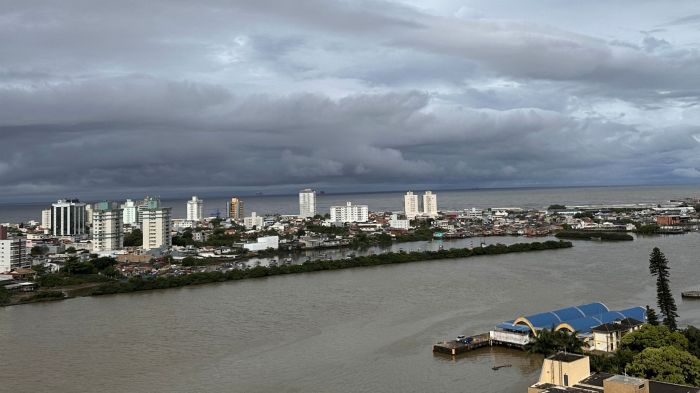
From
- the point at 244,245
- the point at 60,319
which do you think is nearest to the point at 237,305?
the point at 60,319

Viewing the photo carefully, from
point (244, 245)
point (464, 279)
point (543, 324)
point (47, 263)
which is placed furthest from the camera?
point (244, 245)

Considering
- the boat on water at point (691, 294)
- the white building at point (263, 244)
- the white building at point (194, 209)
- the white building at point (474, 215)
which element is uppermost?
the white building at point (194, 209)

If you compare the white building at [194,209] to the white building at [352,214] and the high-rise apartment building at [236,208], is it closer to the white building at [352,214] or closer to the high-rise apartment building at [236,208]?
the high-rise apartment building at [236,208]

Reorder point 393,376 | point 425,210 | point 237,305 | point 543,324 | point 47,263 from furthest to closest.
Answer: point 425,210, point 47,263, point 237,305, point 543,324, point 393,376

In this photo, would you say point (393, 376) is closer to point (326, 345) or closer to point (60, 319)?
point (326, 345)

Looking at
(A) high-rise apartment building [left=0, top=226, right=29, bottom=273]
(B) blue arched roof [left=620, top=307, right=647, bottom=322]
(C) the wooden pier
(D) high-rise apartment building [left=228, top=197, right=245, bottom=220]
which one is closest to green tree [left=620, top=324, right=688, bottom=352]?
(C) the wooden pier

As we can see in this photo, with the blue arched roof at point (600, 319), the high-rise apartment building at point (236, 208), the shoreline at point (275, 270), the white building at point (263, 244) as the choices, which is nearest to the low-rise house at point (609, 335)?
the blue arched roof at point (600, 319)

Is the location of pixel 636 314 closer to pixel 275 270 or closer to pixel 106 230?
pixel 275 270

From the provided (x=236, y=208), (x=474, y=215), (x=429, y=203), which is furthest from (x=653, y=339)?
(x=236, y=208)
